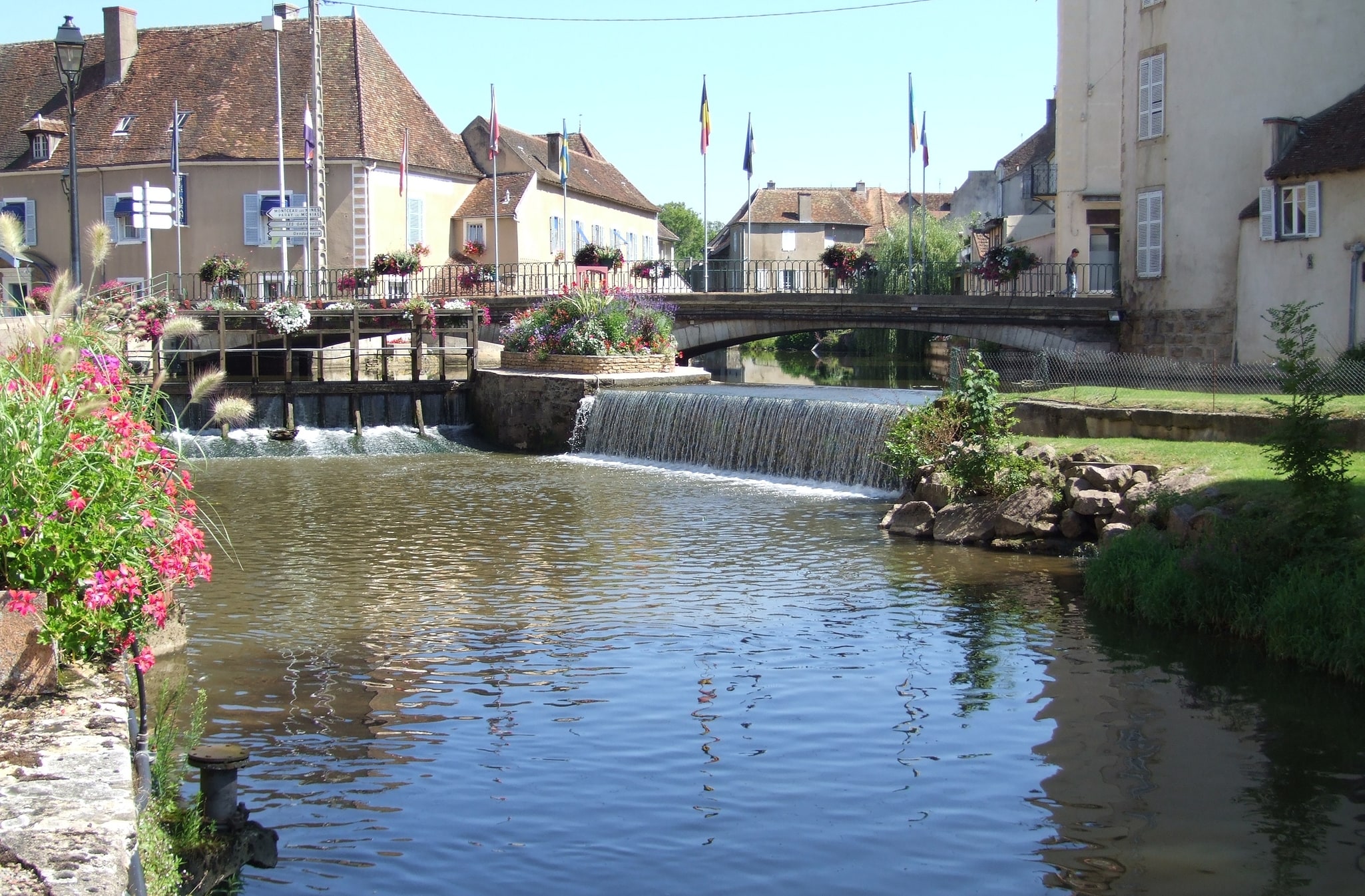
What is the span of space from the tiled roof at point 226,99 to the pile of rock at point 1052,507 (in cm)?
2824

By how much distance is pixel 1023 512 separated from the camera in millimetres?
15773


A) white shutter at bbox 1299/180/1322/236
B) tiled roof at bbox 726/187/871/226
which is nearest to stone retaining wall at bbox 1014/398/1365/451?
white shutter at bbox 1299/180/1322/236

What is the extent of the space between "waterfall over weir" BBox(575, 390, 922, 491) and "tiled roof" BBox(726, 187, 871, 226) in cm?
5238

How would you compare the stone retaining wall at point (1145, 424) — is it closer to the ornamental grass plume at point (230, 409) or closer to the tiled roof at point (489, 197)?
the ornamental grass plume at point (230, 409)

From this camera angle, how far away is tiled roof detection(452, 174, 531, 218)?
45625 mm

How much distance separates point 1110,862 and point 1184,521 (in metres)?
6.73

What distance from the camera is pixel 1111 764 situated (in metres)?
8.33

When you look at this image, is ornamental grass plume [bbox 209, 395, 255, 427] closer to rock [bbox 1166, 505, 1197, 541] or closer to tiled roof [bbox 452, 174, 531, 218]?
rock [bbox 1166, 505, 1197, 541]

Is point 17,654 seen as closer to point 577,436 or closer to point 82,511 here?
point 82,511

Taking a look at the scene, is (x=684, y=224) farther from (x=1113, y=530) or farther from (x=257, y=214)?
(x=1113, y=530)

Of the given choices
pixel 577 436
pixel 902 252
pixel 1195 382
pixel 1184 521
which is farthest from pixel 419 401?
pixel 902 252

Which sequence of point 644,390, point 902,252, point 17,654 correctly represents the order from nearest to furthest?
point 17,654, point 644,390, point 902,252

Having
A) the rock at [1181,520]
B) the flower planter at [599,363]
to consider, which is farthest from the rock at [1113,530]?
the flower planter at [599,363]

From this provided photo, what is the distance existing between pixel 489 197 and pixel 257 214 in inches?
328
